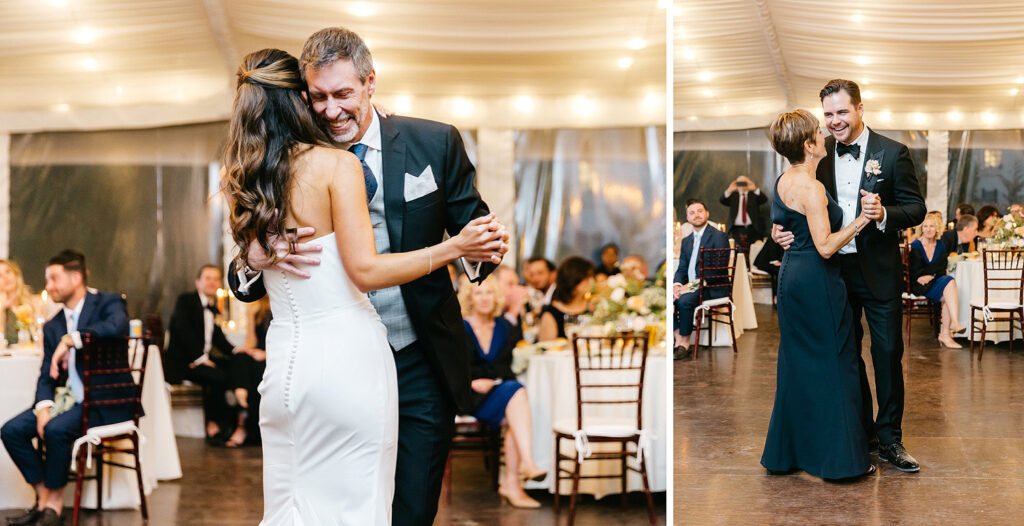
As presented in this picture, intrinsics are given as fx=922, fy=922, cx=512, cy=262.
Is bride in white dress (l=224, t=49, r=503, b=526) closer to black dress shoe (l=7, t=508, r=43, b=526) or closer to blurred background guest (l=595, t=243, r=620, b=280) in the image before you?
black dress shoe (l=7, t=508, r=43, b=526)

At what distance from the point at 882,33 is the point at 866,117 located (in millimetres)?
313

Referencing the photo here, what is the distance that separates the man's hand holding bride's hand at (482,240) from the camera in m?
2.04

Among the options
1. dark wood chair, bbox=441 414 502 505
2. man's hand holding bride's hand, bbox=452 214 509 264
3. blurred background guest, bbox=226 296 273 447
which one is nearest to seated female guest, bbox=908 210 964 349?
man's hand holding bride's hand, bbox=452 214 509 264

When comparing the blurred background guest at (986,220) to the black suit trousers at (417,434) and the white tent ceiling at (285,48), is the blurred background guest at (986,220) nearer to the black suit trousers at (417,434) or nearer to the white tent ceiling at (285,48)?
the black suit trousers at (417,434)

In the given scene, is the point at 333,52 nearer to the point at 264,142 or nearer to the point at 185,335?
the point at 264,142

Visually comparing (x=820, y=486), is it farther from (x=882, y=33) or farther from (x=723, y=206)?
(x=882, y=33)

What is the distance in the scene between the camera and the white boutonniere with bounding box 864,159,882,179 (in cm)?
296

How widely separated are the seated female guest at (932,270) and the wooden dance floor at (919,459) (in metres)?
0.10

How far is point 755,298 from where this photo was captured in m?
3.18

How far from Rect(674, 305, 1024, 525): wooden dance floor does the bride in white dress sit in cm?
145

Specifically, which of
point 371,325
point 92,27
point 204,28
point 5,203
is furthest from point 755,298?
point 5,203

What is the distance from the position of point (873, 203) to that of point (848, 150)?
0.62 feet

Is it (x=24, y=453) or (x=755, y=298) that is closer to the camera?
(x=755, y=298)

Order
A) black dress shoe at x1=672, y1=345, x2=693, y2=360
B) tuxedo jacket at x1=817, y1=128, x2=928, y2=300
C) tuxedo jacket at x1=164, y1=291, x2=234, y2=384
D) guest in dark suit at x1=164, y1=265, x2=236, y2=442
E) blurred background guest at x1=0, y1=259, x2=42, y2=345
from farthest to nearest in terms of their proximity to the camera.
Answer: guest in dark suit at x1=164, y1=265, x2=236, y2=442
tuxedo jacket at x1=164, y1=291, x2=234, y2=384
blurred background guest at x1=0, y1=259, x2=42, y2=345
black dress shoe at x1=672, y1=345, x2=693, y2=360
tuxedo jacket at x1=817, y1=128, x2=928, y2=300
